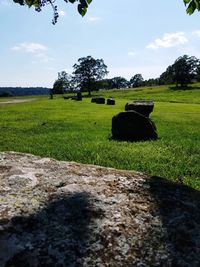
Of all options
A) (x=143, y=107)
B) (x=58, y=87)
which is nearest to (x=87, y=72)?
(x=58, y=87)

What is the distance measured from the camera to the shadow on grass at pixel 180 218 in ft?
9.70

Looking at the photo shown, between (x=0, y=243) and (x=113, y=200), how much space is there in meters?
1.09

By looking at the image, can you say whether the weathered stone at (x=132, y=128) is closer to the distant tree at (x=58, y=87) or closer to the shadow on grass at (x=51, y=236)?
the shadow on grass at (x=51, y=236)

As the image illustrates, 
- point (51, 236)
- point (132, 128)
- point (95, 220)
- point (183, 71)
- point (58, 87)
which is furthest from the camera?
point (58, 87)

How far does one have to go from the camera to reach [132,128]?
832 inches

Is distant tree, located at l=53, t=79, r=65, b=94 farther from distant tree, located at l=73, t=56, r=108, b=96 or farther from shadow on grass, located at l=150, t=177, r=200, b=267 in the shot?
shadow on grass, located at l=150, t=177, r=200, b=267

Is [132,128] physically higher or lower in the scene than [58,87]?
higher

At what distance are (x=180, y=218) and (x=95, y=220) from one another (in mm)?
694

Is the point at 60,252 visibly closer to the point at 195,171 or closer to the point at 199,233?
the point at 199,233

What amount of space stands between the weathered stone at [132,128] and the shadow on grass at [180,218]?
54.5ft

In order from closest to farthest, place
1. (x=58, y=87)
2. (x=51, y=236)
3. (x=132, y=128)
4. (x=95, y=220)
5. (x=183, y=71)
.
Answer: (x=51, y=236) < (x=95, y=220) < (x=132, y=128) < (x=183, y=71) < (x=58, y=87)

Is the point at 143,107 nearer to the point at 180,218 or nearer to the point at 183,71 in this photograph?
the point at 180,218

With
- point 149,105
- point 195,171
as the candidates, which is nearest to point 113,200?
point 195,171

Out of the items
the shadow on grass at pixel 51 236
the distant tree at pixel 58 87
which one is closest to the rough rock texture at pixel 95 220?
the shadow on grass at pixel 51 236
